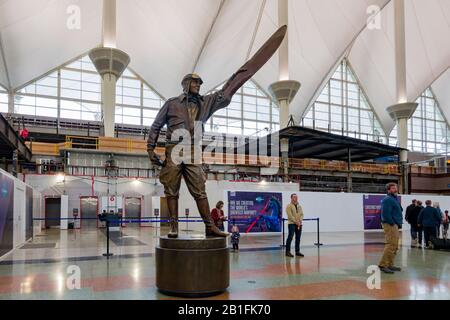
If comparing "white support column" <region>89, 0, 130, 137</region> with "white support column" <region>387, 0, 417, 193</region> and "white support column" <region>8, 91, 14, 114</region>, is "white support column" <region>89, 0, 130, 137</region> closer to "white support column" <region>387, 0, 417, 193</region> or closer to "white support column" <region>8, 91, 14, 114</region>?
"white support column" <region>8, 91, 14, 114</region>

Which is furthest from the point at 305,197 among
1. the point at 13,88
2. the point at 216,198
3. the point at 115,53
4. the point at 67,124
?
the point at 13,88

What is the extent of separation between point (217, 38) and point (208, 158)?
19160 mm

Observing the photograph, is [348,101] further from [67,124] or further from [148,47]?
[67,124]

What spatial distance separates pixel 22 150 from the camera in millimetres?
19484

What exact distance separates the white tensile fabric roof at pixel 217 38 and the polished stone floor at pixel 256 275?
31.6 meters

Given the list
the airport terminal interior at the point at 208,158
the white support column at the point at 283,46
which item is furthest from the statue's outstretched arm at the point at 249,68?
the white support column at the point at 283,46

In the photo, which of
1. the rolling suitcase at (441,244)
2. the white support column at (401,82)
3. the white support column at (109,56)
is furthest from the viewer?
the white support column at (401,82)

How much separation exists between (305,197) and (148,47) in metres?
29.1

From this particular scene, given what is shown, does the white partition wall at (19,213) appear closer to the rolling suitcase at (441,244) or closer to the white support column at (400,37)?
the rolling suitcase at (441,244)

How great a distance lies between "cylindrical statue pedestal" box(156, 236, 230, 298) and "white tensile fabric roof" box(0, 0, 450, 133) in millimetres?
35515

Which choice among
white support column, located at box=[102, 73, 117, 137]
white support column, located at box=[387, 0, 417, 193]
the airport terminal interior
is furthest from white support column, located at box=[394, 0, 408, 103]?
white support column, located at box=[102, 73, 117, 137]

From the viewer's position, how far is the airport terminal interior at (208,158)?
5.95 m

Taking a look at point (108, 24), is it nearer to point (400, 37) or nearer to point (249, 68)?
point (249, 68)

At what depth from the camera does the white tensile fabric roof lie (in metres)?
36.6
